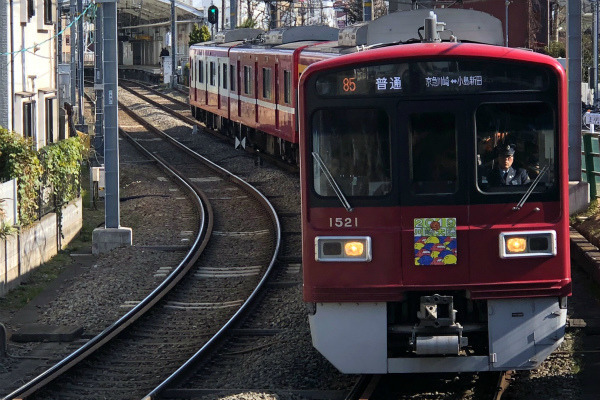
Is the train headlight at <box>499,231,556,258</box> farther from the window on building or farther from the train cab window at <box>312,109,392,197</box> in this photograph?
the window on building

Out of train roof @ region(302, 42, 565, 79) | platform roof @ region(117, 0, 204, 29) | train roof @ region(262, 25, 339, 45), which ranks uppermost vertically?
platform roof @ region(117, 0, 204, 29)

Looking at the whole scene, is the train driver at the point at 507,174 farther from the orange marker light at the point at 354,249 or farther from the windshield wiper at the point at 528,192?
the orange marker light at the point at 354,249

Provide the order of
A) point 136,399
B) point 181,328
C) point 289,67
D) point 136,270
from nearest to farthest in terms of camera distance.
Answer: point 136,399 → point 181,328 → point 136,270 → point 289,67

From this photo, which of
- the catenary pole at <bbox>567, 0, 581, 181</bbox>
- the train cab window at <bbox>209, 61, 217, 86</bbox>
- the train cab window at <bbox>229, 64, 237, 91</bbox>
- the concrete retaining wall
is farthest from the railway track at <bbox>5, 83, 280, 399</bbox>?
the train cab window at <bbox>209, 61, 217, 86</bbox>

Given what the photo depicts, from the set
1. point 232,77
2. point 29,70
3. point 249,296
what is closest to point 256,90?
point 232,77

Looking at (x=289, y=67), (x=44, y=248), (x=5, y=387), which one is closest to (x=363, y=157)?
(x=5, y=387)

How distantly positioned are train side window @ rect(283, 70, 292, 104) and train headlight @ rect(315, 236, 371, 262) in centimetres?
1300

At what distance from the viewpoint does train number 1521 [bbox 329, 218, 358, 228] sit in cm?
752

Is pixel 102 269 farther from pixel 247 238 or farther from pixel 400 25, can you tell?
pixel 400 25

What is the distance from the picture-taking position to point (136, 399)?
8.16 m

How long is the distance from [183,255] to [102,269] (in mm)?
1220

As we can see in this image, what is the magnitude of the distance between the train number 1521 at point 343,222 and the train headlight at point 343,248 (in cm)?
8

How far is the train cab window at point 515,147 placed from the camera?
7.50m

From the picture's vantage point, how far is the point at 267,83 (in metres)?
23.0
